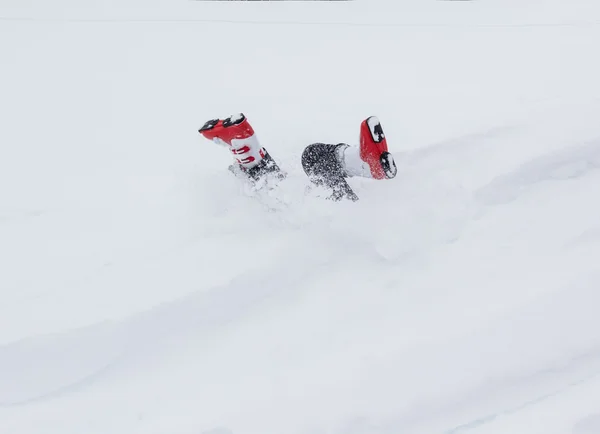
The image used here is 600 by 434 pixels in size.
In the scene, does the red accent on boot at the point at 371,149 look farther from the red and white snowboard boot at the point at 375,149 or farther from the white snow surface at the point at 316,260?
the white snow surface at the point at 316,260

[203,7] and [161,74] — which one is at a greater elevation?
[203,7]

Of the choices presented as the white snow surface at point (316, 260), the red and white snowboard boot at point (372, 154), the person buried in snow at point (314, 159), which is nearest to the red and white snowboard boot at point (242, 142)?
the person buried in snow at point (314, 159)

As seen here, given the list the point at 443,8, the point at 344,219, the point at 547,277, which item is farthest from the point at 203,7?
the point at 547,277

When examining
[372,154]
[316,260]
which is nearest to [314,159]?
[372,154]

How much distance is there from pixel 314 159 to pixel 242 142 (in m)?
0.33

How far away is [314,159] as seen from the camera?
1852mm

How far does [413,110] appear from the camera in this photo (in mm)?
2426

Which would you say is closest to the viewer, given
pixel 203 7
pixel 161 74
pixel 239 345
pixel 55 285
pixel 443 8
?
pixel 239 345

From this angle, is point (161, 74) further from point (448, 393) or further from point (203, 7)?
point (448, 393)

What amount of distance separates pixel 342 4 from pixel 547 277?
9.59ft

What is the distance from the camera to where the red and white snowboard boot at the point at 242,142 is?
5.86ft

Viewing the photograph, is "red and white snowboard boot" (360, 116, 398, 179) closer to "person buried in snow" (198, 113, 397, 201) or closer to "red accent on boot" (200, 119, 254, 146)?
"person buried in snow" (198, 113, 397, 201)

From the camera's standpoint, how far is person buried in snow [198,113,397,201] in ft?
5.77

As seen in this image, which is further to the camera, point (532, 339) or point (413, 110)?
point (413, 110)
